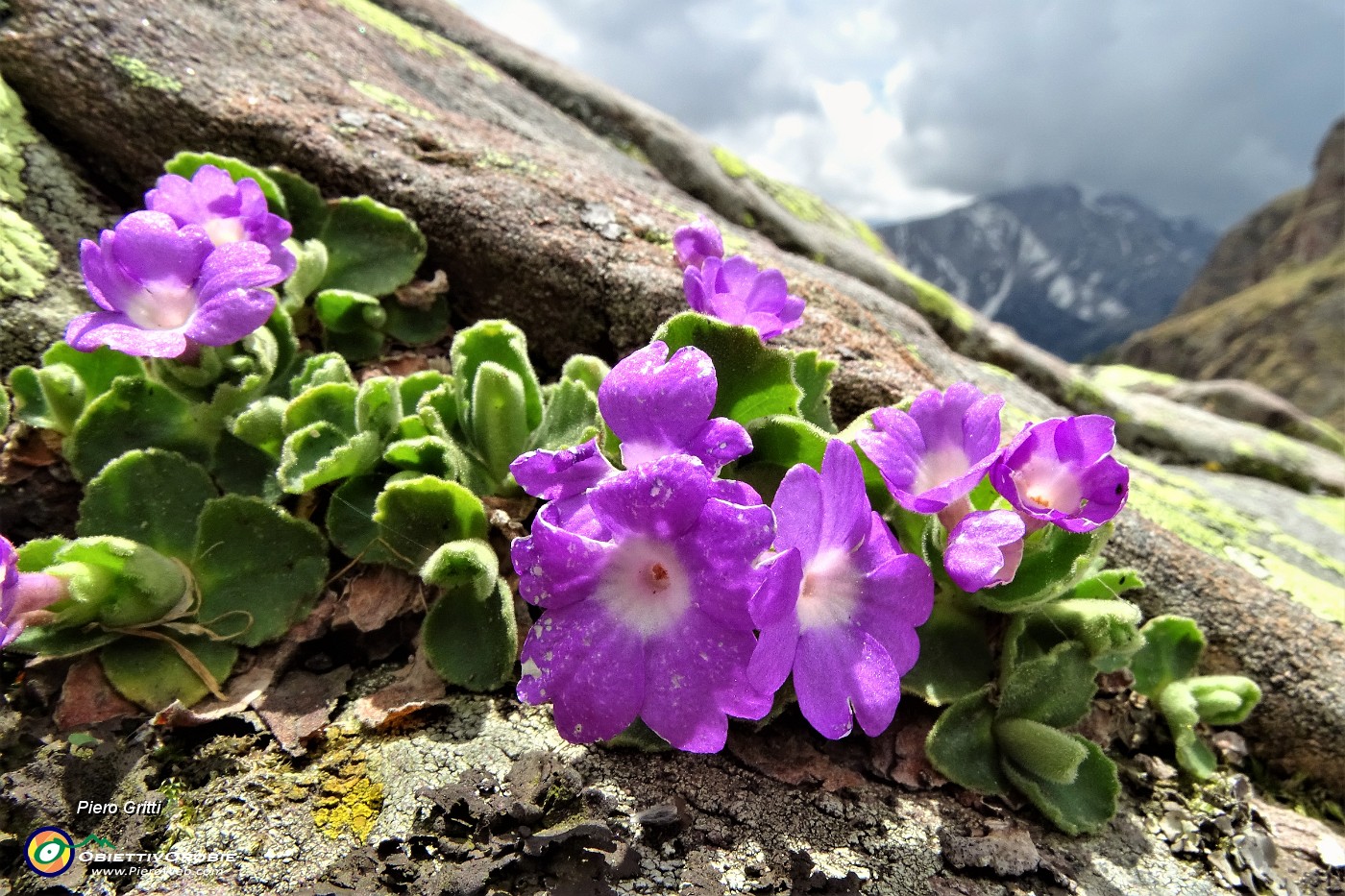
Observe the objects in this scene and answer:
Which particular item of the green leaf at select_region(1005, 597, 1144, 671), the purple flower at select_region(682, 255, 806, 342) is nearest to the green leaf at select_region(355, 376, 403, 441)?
the purple flower at select_region(682, 255, 806, 342)

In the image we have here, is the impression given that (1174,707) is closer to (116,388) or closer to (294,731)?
(294,731)

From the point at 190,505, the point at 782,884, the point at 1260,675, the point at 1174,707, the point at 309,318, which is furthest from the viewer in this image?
the point at 309,318

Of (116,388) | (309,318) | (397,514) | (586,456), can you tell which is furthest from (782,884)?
(309,318)

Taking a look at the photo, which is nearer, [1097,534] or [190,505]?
[1097,534]

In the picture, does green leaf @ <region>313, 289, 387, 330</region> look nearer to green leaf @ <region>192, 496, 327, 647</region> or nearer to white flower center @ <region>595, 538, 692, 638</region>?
green leaf @ <region>192, 496, 327, 647</region>

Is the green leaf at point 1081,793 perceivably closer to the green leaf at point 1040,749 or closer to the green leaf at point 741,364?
the green leaf at point 1040,749

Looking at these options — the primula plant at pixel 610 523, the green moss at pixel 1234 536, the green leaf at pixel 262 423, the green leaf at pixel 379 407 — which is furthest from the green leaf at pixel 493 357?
the green moss at pixel 1234 536

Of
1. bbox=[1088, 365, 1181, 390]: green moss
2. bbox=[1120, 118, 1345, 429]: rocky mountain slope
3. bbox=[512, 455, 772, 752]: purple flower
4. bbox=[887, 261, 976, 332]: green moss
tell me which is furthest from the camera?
bbox=[1120, 118, 1345, 429]: rocky mountain slope
